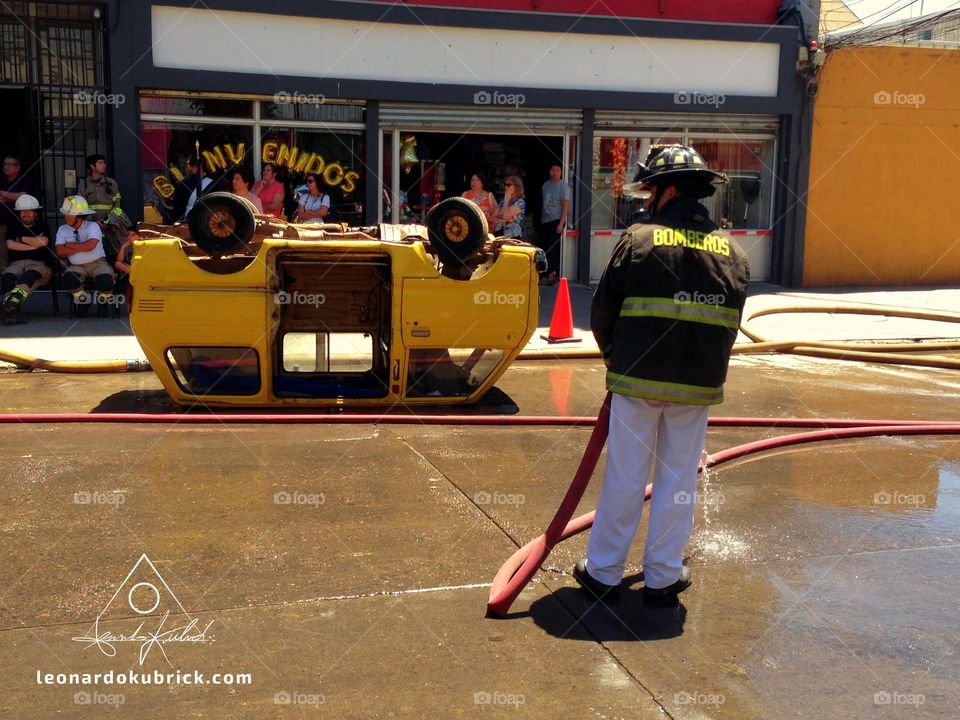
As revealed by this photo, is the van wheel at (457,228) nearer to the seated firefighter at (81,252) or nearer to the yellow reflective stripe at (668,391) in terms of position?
the yellow reflective stripe at (668,391)

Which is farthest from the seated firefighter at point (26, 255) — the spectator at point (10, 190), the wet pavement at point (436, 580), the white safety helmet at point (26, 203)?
the wet pavement at point (436, 580)

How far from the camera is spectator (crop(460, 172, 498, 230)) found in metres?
13.9

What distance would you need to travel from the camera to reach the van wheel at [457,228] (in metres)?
7.84

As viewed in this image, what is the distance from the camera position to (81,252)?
1184 cm

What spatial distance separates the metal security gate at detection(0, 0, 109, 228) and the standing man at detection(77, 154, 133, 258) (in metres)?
1.06

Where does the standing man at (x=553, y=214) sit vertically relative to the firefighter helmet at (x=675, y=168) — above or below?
below

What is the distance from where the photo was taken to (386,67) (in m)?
14.0

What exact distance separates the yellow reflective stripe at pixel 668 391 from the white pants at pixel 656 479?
80 millimetres

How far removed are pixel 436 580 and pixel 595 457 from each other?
0.93 metres

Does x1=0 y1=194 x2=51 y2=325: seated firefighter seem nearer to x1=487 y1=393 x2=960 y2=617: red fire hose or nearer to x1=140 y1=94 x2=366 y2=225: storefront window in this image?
x1=140 y1=94 x2=366 y2=225: storefront window

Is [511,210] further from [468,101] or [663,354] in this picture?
[663,354]

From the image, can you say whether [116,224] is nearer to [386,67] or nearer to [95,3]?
[95,3]

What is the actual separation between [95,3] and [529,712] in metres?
12.0

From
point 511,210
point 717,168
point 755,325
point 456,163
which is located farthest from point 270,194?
point 717,168
